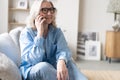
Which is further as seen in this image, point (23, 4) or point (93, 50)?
point (93, 50)

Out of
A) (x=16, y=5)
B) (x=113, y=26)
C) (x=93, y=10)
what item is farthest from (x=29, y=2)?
(x=113, y=26)

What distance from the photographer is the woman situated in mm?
1939

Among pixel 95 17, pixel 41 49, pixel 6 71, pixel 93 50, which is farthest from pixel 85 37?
pixel 6 71

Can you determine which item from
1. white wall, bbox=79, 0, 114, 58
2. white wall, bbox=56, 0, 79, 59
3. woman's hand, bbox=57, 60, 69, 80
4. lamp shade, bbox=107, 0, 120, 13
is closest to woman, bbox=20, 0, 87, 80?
woman's hand, bbox=57, 60, 69, 80

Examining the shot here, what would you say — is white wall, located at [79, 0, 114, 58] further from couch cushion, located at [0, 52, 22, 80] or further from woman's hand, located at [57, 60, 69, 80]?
couch cushion, located at [0, 52, 22, 80]

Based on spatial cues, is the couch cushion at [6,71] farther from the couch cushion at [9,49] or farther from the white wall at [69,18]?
the white wall at [69,18]

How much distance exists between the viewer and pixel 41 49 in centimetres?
200

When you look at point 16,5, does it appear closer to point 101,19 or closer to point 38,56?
point 101,19

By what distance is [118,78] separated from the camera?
243cm

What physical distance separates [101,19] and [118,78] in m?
3.42

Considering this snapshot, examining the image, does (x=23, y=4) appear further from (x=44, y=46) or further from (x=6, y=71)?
(x=6, y=71)

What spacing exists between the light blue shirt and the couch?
2.8 inches

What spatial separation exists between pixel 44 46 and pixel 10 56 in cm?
29

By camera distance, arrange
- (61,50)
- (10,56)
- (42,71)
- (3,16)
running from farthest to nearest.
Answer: (3,16), (61,50), (10,56), (42,71)
